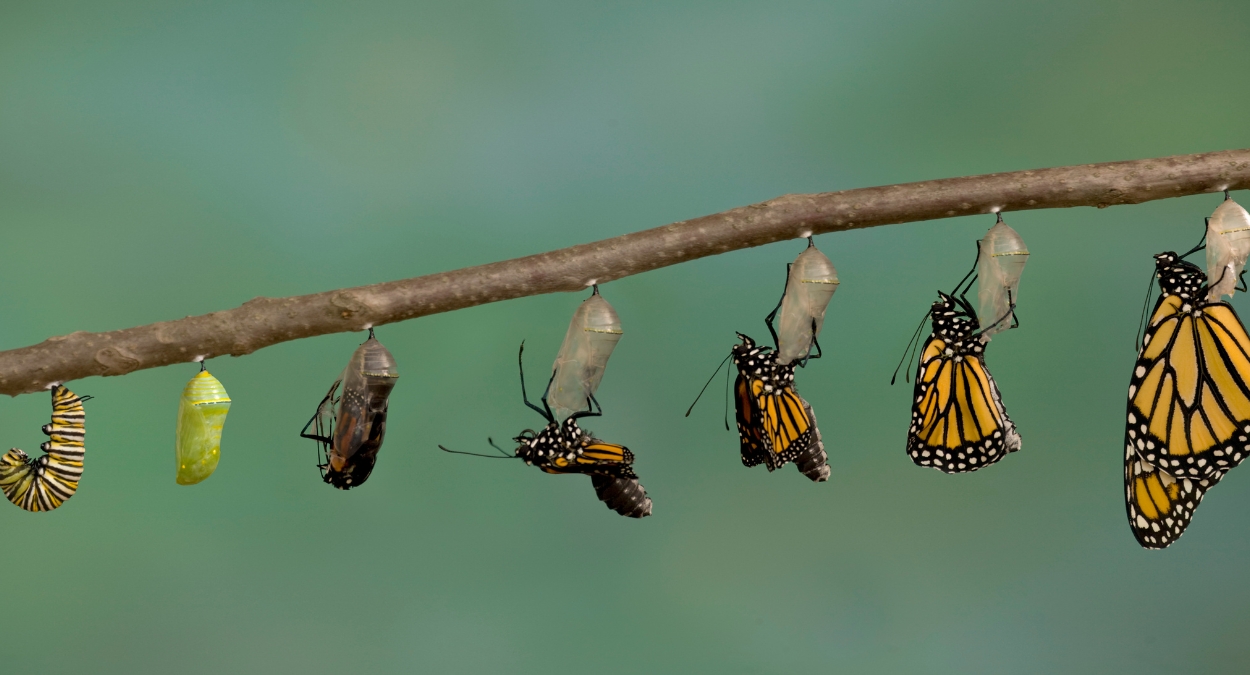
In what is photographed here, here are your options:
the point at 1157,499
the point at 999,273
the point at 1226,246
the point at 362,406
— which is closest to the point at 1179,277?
the point at 1226,246

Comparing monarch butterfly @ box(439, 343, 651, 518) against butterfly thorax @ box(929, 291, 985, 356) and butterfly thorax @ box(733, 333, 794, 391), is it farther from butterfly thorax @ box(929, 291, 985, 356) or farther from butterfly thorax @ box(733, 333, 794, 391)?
butterfly thorax @ box(929, 291, 985, 356)

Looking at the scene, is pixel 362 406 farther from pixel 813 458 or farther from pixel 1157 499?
pixel 1157 499

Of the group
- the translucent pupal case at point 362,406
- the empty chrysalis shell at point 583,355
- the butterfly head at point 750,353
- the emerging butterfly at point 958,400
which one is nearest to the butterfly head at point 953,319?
the emerging butterfly at point 958,400

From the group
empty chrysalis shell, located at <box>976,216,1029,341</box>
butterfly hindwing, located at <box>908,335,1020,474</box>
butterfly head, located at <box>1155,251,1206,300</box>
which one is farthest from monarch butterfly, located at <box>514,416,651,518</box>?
butterfly head, located at <box>1155,251,1206,300</box>

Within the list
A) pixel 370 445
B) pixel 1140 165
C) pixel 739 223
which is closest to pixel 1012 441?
pixel 1140 165

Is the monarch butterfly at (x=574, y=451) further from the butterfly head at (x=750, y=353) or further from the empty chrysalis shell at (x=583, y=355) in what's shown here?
the butterfly head at (x=750, y=353)
